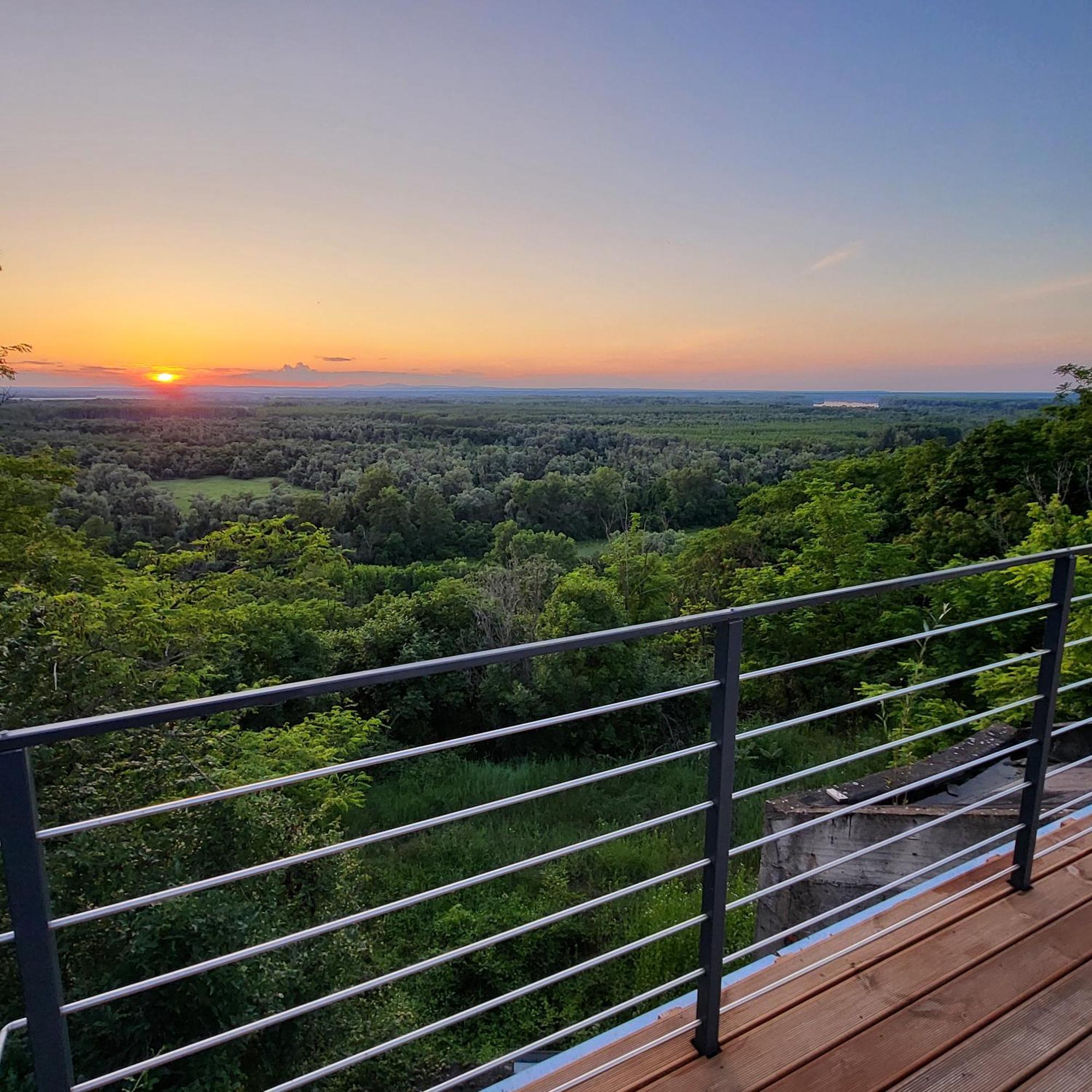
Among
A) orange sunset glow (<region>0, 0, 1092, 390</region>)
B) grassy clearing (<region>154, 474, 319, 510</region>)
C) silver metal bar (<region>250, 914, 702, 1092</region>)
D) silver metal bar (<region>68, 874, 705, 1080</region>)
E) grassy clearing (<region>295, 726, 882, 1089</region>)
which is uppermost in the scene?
orange sunset glow (<region>0, 0, 1092, 390</region>)

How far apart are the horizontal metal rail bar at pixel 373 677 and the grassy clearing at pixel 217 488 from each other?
68.8 ft

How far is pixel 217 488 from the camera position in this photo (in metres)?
23.0

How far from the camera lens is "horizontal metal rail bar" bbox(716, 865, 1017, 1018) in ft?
4.79

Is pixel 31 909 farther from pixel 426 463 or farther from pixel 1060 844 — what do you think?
pixel 426 463

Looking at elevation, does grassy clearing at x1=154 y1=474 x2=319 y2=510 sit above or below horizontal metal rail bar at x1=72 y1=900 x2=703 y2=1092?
below

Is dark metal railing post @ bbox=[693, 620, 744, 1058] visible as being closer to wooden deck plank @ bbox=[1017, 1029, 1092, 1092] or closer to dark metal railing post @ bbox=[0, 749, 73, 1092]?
wooden deck plank @ bbox=[1017, 1029, 1092, 1092]

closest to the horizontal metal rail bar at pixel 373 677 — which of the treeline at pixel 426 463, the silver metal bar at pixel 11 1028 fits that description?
the silver metal bar at pixel 11 1028

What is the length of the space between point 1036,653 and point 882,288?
17400mm

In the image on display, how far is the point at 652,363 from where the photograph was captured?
3316 centimetres

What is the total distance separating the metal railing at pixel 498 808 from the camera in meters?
0.73

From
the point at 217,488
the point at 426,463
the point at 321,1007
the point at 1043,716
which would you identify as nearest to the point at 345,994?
the point at 321,1007

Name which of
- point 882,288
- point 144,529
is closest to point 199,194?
point 144,529

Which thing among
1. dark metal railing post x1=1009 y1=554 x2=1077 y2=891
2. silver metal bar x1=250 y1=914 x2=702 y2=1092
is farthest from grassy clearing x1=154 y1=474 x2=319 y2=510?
dark metal railing post x1=1009 y1=554 x2=1077 y2=891

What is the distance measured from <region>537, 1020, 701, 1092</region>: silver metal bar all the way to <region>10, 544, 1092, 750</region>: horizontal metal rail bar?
81 cm
